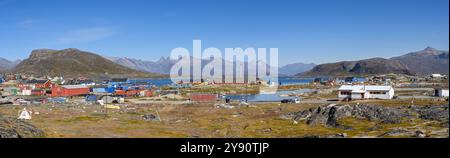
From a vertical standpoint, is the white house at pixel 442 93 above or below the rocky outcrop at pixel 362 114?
above

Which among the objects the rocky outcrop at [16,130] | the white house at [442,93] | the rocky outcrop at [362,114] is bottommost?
the rocky outcrop at [362,114]

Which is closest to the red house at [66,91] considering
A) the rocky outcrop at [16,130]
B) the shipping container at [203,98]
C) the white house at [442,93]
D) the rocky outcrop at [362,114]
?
the shipping container at [203,98]

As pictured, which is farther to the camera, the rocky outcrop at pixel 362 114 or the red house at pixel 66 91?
the red house at pixel 66 91

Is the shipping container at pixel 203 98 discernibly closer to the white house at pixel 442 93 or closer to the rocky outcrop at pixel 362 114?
the rocky outcrop at pixel 362 114

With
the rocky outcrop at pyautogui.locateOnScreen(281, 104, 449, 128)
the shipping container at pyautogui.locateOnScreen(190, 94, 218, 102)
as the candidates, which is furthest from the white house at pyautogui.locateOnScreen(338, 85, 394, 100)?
the shipping container at pyautogui.locateOnScreen(190, 94, 218, 102)

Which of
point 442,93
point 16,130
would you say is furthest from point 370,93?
point 16,130

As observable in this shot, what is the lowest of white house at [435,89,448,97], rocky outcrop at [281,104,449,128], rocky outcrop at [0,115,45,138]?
rocky outcrop at [281,104,449,128]

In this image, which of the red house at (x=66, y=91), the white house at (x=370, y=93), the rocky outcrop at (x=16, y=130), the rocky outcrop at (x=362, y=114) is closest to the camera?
the rocky outcrop at (x=16, y=130)

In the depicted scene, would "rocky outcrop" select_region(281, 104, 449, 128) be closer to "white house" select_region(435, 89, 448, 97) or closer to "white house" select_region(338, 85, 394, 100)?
"white house" select_region(338, 85, 394, 100)

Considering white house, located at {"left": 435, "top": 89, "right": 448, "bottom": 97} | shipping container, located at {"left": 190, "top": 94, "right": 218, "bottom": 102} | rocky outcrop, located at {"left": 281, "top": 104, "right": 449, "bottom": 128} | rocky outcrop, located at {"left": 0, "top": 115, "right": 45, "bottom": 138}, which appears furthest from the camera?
shipping container, located at {"left": 190, "top": 94, "right": 218, "bottom": 102}

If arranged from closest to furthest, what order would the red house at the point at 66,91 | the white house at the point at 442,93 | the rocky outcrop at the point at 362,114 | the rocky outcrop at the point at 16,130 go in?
the rocky outcrop at the point at 16,130, the rocky outcrop at the point at 362,114, the white house at the point at 442,93, the red house at the point at 66,91
